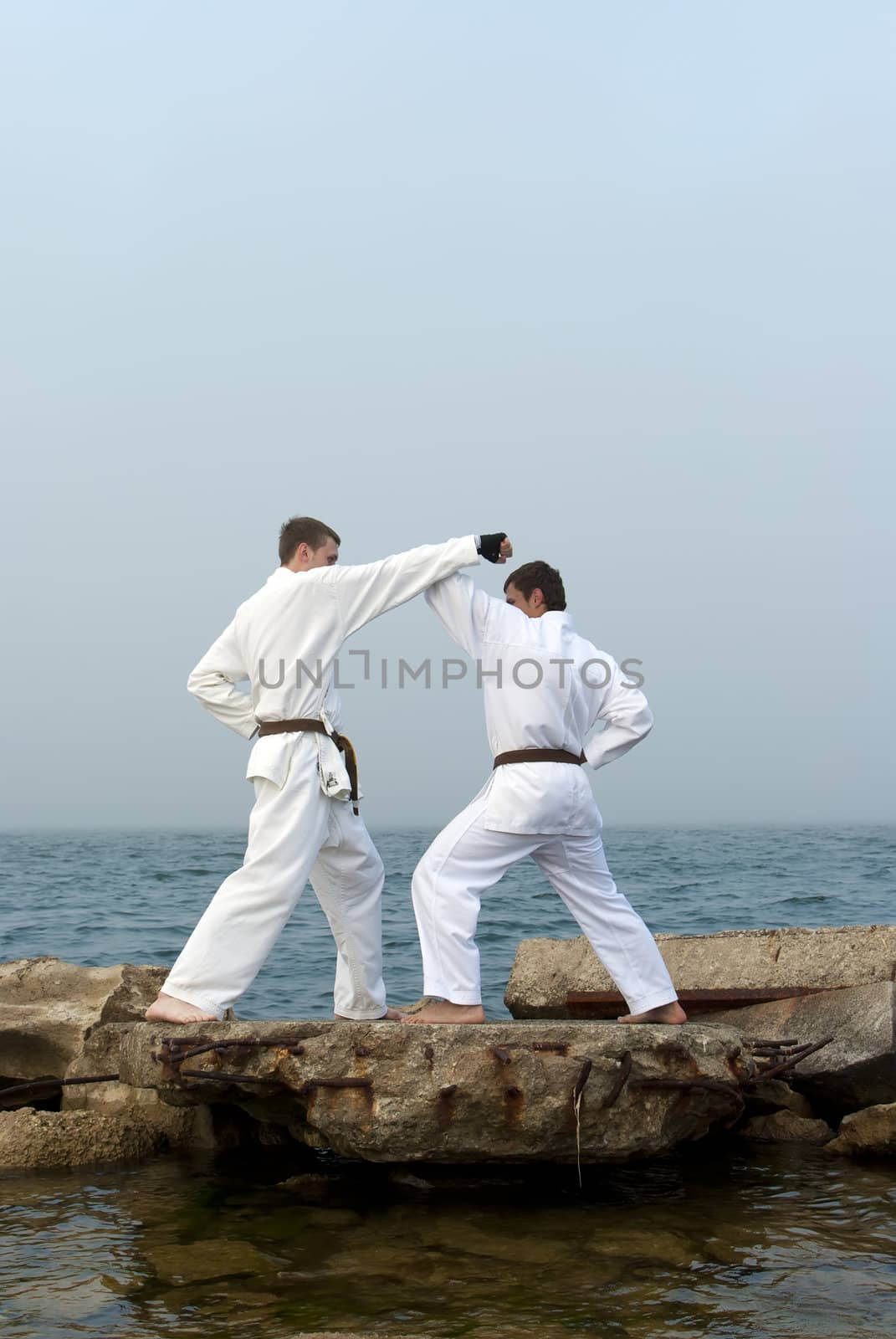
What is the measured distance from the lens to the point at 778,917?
16.9 m

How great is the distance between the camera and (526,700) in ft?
16.9

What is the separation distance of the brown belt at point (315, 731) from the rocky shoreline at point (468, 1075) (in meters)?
1.16

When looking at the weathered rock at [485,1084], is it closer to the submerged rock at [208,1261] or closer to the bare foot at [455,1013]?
the bare foot at [455,1013]

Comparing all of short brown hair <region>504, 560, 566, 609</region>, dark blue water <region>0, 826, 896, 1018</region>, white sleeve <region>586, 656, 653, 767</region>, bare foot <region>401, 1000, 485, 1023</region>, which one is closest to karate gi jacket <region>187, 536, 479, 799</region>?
short brown hair <region>504, 560, 566, 609</region>

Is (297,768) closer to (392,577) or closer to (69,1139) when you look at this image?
(392,577)

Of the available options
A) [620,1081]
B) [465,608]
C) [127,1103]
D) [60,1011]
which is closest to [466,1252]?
[620,1081]

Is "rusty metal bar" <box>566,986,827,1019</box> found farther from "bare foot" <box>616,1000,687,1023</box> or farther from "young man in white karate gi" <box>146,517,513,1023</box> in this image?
"young man in white karate gi" <box>146,517,513,1023</box>

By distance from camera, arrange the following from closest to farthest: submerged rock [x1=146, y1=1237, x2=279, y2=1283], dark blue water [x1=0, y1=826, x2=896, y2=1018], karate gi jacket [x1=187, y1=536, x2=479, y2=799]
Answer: submerged rock [x1=146, y1=1237, x2=279, y2=1283]
karate gi jacket [x1=187, y1=536, x2=479, y2=799]
dark blue water [x1=0, y1=826, x2=896, y2=1018]

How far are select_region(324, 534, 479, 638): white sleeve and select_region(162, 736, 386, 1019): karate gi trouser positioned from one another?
2.12 ft

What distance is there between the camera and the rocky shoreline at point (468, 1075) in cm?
440

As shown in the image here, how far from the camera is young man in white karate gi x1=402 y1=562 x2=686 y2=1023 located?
4.96 meters

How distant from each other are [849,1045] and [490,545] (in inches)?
108

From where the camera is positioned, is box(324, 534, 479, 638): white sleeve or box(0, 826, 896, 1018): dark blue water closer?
box(324, 534, 479, 638): white sleeve

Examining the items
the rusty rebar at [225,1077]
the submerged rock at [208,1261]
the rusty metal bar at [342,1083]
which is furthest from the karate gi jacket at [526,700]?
the submerged rock at [208,1261]
